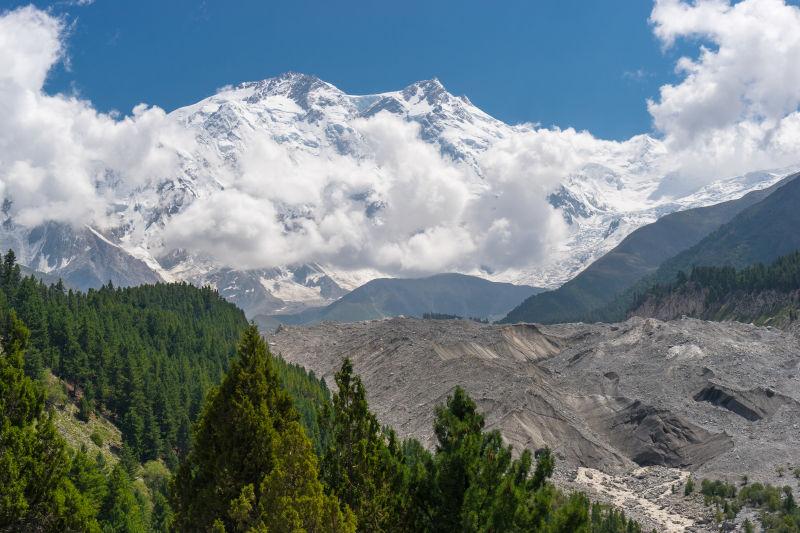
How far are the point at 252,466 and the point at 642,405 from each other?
4933 inches

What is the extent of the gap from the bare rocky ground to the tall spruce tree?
256 feet

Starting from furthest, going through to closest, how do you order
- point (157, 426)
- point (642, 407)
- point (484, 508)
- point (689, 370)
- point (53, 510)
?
point (689, 370), point (642, 407), point (157, 426), point (484, 508), point (53, 510)

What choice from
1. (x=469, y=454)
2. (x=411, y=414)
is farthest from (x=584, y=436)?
(x=469, y=454)

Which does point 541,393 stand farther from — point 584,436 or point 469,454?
point 469,454

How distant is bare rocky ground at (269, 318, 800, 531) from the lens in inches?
4577

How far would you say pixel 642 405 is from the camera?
471 ft

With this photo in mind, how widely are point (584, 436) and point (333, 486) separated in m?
108

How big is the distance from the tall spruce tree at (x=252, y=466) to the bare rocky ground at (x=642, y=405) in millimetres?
77949

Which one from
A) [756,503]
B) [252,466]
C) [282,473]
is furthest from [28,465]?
[756,503]

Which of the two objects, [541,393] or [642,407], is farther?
[541,393]

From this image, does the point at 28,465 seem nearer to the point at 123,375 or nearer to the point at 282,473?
the point at 282,473

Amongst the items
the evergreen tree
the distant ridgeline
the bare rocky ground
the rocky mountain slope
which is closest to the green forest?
the evergreen tree

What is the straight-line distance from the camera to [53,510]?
2914 cm

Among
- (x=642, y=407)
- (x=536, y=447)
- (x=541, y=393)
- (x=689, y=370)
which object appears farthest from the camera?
(x=689, y=370)
